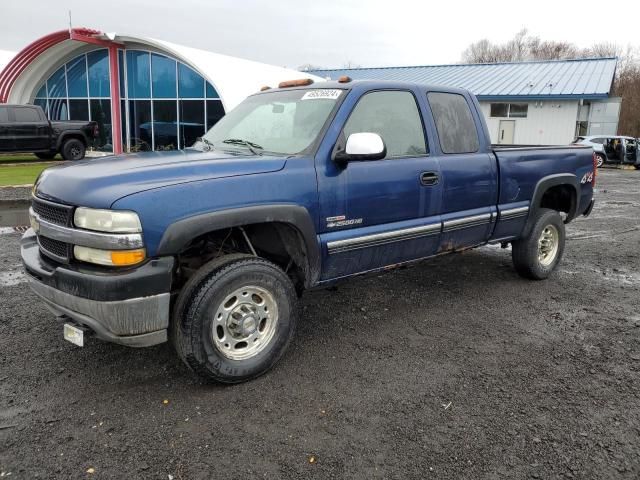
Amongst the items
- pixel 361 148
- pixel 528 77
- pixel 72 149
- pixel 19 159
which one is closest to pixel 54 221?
pixel 361 148

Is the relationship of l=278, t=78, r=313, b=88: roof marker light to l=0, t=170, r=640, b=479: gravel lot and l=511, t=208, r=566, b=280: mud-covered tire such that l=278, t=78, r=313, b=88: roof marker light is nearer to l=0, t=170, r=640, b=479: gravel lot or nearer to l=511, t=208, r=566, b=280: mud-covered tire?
l=0, t=170, r=640, b=479: gravel lot

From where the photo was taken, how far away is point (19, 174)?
14328 mm

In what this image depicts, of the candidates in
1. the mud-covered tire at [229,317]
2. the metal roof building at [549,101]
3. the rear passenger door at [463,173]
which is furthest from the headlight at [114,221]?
the metal roof building at [549,101]

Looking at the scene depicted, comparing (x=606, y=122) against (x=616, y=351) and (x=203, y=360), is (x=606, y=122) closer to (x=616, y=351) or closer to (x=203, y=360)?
(x=616, y=351)

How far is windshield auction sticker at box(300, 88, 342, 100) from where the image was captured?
13.2ft

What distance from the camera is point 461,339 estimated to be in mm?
4230

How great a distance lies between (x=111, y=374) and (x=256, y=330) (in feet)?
3.41

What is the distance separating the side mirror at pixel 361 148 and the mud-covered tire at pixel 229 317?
3.07ft

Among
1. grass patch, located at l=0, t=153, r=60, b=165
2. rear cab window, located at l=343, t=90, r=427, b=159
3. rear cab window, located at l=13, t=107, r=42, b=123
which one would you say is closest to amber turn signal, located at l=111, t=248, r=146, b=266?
rear cab window, located at l=343, t=90, r=427, b=159

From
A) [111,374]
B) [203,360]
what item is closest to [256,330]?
[203,360]

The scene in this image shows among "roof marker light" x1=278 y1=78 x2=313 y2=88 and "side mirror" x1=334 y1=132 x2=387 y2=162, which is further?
"roof marker light" x1=278 y1=78 x2=313 y2=88

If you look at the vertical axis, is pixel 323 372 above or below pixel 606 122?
below

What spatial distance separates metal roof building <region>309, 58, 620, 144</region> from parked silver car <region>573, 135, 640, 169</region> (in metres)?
4.07

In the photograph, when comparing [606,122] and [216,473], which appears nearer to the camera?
[216,473]
